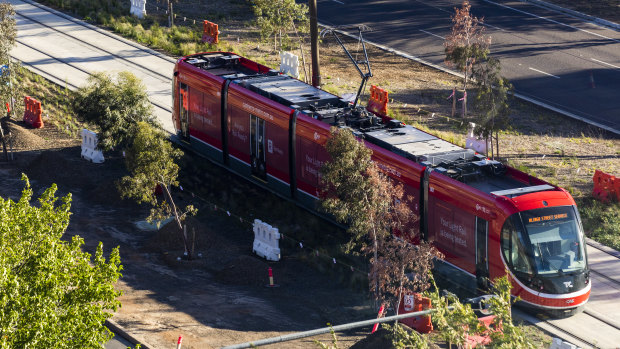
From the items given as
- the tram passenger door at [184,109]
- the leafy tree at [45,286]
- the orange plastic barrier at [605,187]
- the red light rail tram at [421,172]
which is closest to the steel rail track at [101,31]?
the tram passenger door at [184,109]

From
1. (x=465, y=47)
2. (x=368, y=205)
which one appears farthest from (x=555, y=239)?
(x=465, y=47)

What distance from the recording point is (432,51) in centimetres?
4888

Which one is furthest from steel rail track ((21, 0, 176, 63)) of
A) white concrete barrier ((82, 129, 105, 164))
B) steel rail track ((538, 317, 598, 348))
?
steel rail track ((538, 317, 598, 348))

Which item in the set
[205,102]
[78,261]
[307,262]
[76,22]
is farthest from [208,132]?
[76,22]

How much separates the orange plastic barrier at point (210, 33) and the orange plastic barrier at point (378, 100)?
442 inches

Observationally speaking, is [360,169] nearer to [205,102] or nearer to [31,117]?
[205,102]

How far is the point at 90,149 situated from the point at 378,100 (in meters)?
12.0

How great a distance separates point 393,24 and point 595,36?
1096 centimetres

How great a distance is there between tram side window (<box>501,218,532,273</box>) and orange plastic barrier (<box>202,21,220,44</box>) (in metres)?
27.1

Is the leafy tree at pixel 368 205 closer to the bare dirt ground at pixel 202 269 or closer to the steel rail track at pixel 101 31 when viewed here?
the bare dirt ground at pixel 202 269

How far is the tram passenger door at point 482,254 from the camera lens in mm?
24281

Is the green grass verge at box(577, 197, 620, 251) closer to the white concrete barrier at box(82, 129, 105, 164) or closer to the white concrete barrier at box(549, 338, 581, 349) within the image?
the white concrete barrier at box(549, 338, 581, 349)

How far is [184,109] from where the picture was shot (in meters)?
35.1

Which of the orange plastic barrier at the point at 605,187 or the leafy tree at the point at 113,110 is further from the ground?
the leafy tree at the point at 113,110
